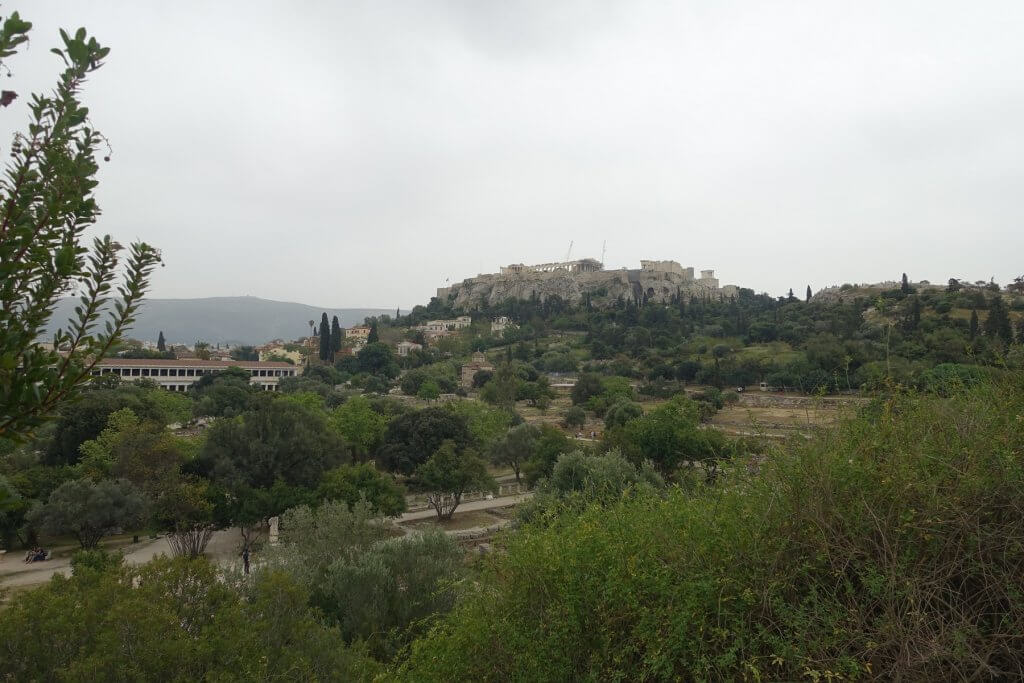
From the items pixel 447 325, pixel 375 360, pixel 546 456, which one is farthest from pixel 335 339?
pixel 546 456

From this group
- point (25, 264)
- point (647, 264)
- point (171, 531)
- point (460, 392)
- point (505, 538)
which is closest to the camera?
point (25, 264)

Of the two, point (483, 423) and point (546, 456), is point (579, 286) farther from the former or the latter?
point (546, 456)

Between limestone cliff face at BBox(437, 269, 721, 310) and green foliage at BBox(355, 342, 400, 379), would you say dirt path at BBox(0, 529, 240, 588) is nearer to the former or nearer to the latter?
green foliage at BBox(355, 342, 400, 379)

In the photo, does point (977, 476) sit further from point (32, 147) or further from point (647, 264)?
point (647, 264)

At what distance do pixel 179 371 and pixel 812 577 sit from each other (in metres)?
64.8

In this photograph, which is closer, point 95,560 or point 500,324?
point 95,560

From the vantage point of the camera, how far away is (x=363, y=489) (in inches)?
712

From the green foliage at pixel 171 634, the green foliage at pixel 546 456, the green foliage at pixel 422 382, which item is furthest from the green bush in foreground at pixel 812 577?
the green foliage at pixel 422 382

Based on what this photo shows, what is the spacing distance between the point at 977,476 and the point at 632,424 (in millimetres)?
21903

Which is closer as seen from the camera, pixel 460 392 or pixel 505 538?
pixel 505 538

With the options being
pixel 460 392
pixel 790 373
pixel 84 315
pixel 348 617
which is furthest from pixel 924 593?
pixel 460 392

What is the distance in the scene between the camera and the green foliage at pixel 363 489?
57.8 ft

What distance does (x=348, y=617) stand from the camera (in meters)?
9.56

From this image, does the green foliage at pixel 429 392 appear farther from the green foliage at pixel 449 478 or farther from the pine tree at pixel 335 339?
the pine tree at pixel 335 339
